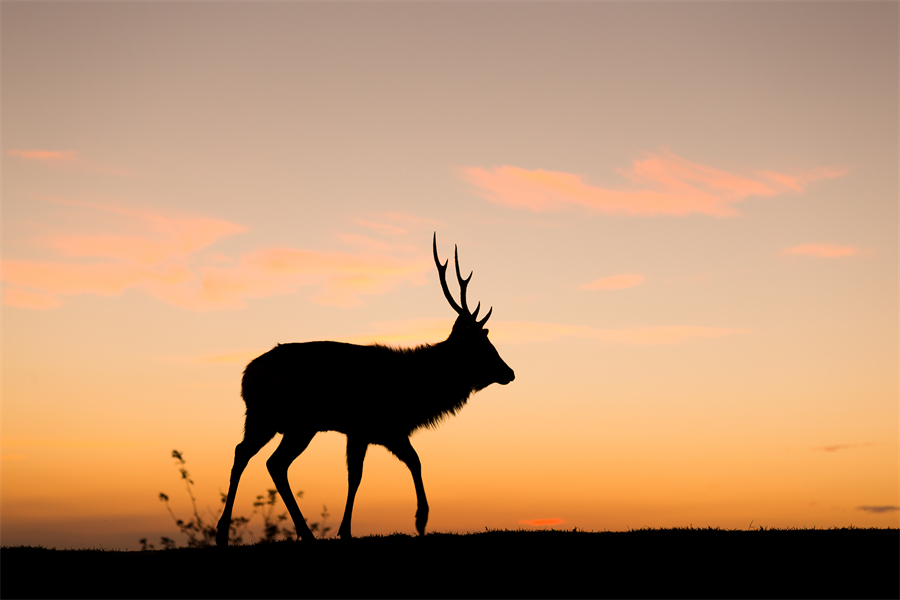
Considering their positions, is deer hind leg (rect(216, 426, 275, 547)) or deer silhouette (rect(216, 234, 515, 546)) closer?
deer hind leg (rect(216, 426, 275, 547))

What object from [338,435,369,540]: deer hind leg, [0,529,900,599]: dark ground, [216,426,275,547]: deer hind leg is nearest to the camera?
[0,529,900,599]: dark ground

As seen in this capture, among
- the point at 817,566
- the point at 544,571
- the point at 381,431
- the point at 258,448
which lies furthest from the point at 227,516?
the point at 817,566

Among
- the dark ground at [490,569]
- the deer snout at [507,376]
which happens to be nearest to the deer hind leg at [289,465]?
the dark ground at [490,569]

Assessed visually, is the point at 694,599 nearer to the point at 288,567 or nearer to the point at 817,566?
the point at 817,566

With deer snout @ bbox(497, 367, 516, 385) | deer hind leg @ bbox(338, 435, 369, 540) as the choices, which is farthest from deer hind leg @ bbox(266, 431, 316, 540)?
deer snout @ bbox(497, 367, 516, 385)

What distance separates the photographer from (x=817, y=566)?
8758 millimetres

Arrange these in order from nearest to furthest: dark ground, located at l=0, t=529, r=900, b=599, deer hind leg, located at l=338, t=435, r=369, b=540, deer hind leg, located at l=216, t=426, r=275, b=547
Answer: dark ground, located at l=0, t=529, r=900, b=599, deer hind leg, located at l=216, t=426, r=275, b=547, deer hind leg, located at l=338, t=435, r=369, b=540

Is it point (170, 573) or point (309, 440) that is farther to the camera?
point (309, 440)

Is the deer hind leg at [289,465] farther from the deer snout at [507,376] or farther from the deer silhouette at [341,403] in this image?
the deer snout at [507,376]

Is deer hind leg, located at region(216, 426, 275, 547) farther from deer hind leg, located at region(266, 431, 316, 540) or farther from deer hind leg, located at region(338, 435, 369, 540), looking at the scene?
deer hind leg, located at region(338, 435, 369, 540)

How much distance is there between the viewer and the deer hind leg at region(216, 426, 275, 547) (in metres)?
12.0

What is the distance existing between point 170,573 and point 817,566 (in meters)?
6.51

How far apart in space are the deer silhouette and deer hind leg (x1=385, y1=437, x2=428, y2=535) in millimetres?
14

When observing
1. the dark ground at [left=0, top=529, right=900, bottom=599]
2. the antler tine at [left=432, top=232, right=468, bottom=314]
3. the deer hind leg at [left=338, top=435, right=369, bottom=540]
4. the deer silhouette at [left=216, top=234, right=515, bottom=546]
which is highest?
the antler tine at [left=432, top=232, right=468, bottom=314]
